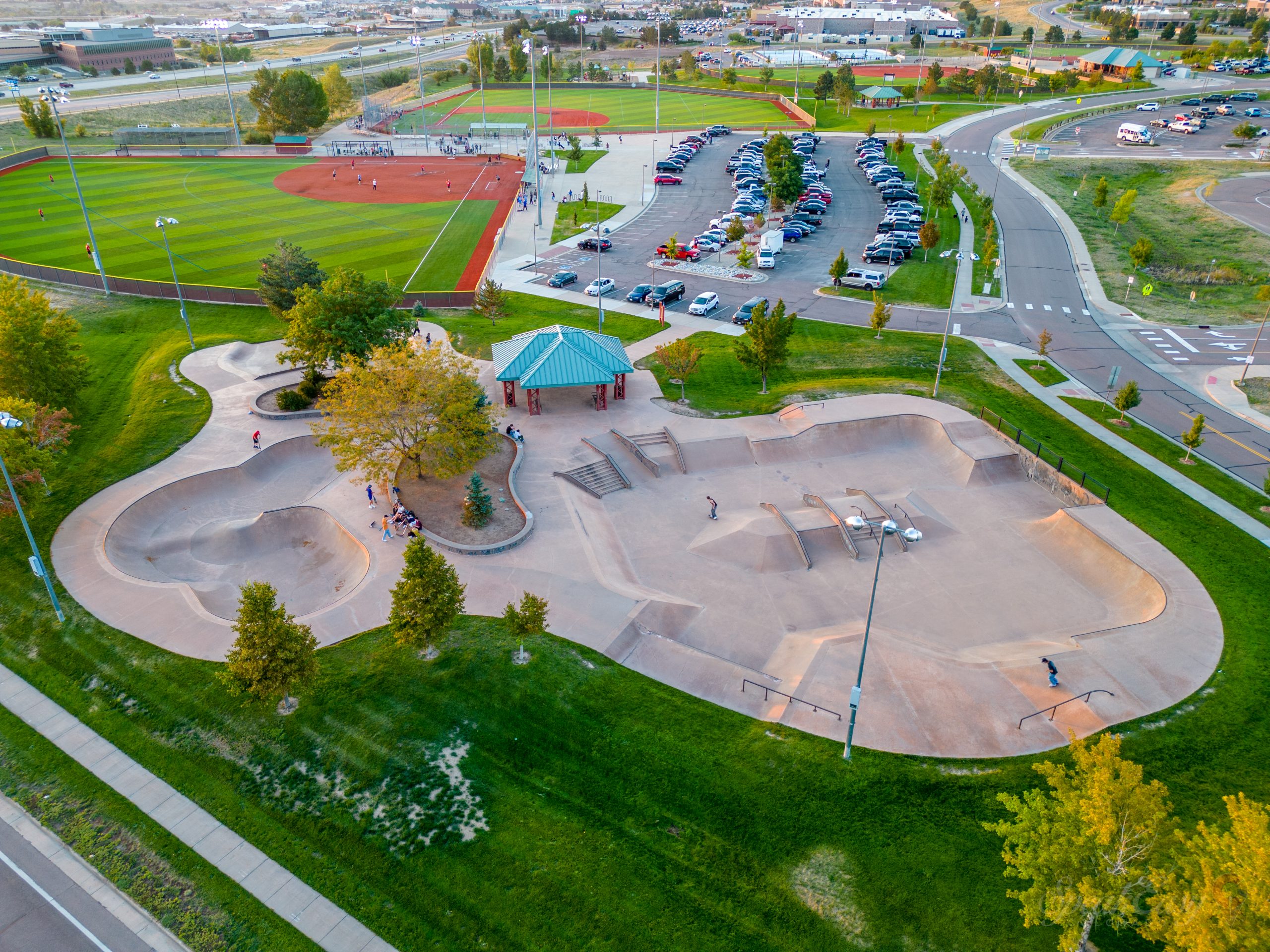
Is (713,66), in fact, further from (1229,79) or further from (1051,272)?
(1051,272)

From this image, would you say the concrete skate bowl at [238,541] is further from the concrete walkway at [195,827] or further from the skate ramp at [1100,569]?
the skate ramp at [1100,569]

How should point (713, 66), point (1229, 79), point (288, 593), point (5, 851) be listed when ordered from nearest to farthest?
point (5, 851) → point (288, 593) → point (1229, 79) → point (713, 66)

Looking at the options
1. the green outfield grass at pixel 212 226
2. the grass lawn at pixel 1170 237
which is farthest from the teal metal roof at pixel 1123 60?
the green outfield grass at pixel 212 226

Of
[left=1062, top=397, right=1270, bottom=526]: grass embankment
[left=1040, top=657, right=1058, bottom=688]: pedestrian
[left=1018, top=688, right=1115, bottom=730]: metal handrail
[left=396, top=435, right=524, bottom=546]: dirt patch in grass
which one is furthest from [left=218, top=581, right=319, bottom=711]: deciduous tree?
[left=1062, top=397, right=1270, bottom=526]: grass embankment

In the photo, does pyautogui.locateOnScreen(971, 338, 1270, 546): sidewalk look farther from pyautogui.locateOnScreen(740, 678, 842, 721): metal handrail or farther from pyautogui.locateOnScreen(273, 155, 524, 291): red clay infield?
pyautogui.locateOnScreen(273, 155, 524, 291): red clay infield

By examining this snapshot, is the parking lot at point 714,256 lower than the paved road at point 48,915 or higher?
higher

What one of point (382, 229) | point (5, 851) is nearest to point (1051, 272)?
point (382, 229)

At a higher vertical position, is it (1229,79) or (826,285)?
(1229,79)
